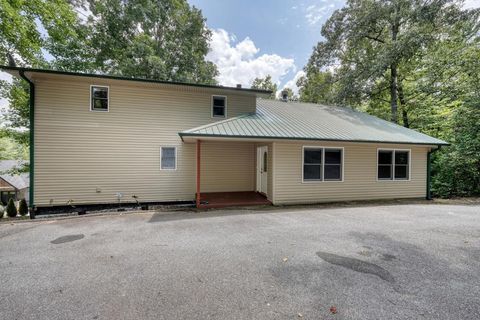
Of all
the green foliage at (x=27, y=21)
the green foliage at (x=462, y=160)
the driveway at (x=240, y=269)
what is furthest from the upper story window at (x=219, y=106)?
the green foliage at (x=462, y=160)

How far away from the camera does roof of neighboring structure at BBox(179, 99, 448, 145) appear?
7.38 metres

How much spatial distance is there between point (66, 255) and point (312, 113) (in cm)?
1073

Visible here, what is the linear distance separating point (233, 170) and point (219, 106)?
3031mm

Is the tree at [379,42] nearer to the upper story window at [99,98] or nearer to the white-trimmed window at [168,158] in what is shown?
the white-trimmed window at [168,158]

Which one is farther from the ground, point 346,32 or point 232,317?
point 346,32

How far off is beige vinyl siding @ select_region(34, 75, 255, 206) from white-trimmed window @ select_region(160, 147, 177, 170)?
0.51 feet

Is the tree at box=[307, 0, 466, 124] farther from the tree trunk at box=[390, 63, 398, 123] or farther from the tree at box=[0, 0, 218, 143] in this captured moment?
the tree at box=[0, 0, 218, 143]

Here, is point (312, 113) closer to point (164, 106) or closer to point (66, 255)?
point (164, 106)

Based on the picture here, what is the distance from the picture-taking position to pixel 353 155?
8.70 m

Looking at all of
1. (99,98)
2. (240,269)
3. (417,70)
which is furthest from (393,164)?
(99,98)

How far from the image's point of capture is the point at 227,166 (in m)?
9.82

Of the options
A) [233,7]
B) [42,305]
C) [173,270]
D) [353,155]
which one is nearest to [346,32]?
[233,7]

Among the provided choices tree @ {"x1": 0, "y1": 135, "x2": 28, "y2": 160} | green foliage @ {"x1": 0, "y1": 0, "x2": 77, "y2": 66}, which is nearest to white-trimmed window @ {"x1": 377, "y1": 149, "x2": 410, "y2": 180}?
green foliage @ {"x1": 0, "y1": 0, "x2": 77, "y2": 66}

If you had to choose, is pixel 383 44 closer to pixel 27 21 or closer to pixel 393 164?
pixel 393 164
